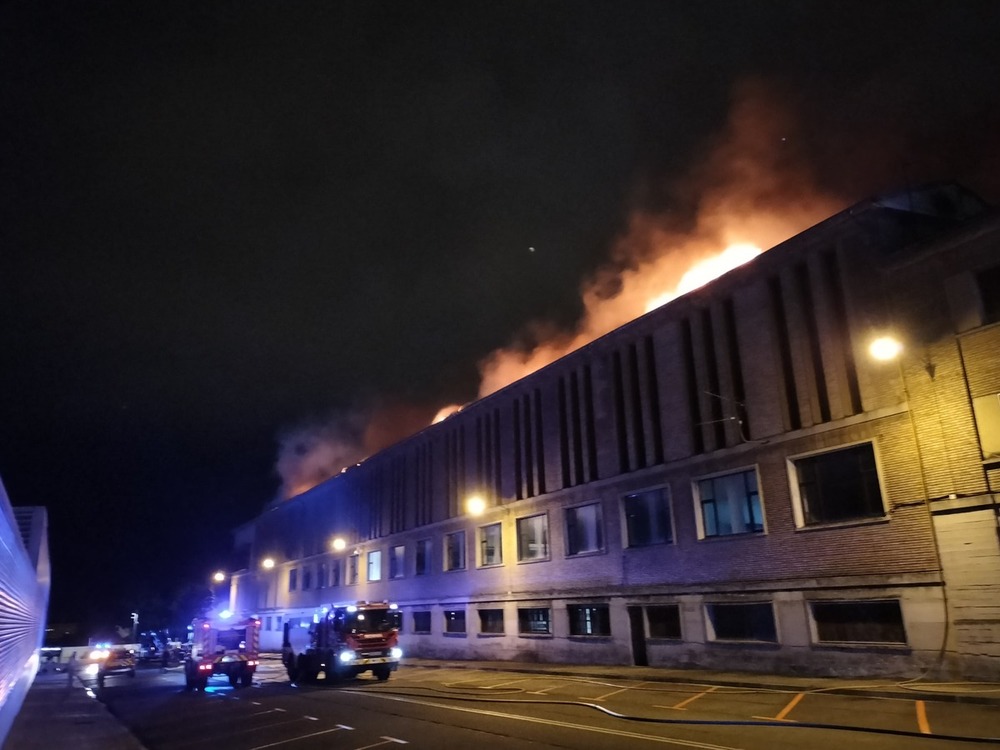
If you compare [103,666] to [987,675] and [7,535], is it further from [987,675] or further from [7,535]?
[987,675]

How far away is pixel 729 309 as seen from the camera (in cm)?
2381

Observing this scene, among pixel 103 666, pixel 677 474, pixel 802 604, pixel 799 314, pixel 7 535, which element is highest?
pixel 799 314

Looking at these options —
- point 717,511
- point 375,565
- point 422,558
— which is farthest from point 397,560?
point 717,511

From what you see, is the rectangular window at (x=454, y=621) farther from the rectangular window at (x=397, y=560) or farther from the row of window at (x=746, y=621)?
the rectangular window at (x=397, y=560)

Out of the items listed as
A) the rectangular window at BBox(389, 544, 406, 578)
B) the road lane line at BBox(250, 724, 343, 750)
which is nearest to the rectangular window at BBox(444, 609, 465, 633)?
the rectangular window at BBox(389, 544, 406, 578)

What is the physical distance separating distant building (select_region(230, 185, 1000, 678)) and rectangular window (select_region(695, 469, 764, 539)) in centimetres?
6

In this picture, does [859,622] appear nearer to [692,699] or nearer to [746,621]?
[746,621]

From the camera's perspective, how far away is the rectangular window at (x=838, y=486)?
19.0 m

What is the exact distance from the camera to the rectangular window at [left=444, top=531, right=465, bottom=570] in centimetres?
3759

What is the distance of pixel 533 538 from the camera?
32.0 meters

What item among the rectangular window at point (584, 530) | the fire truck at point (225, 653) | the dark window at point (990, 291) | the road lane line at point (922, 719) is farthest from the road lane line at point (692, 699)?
the fire truck at point (225, 653)

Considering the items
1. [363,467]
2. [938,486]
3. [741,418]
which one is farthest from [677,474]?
[363,467]

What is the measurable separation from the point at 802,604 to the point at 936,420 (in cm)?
633

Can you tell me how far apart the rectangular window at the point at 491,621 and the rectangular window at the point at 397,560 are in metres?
9.44
